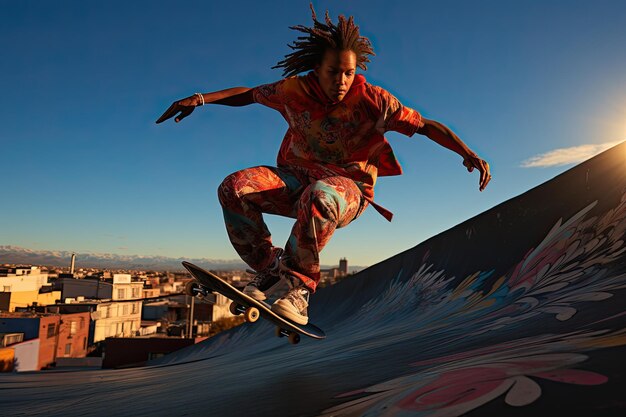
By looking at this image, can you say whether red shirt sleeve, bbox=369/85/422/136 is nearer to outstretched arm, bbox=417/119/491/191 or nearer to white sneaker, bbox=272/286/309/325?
outstretched arm, bbox=417/119/491/191

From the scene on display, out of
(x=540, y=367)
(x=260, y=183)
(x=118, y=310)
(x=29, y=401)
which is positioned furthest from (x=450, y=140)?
(x=118, y=310)

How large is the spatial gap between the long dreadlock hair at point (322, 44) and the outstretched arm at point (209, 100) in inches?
12.8

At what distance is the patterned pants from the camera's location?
8.41 feet

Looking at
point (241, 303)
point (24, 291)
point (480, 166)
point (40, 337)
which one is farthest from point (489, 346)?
point (24, 291)

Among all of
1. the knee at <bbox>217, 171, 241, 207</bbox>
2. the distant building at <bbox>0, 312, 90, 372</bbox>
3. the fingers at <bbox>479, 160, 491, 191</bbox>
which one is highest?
the fingers at <bbox>479, 160, 491, 191</bbox>

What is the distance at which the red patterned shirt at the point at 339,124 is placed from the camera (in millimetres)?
2904

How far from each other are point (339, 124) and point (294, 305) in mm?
1199

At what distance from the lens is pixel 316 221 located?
2557mm

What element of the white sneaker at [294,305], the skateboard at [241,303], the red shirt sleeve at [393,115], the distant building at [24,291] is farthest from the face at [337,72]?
the distant building at [24,291]

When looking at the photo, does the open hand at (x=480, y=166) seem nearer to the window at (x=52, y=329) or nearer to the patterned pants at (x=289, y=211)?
the patterned pants at (x=289, y=211)

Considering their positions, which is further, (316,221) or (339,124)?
(339,124)

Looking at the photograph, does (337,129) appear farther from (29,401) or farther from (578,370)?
(29,401)

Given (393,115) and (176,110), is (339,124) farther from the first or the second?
(176,110)

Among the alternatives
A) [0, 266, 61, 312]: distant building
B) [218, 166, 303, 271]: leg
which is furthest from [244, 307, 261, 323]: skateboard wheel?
[0, 266, 61, 312]: distant building
